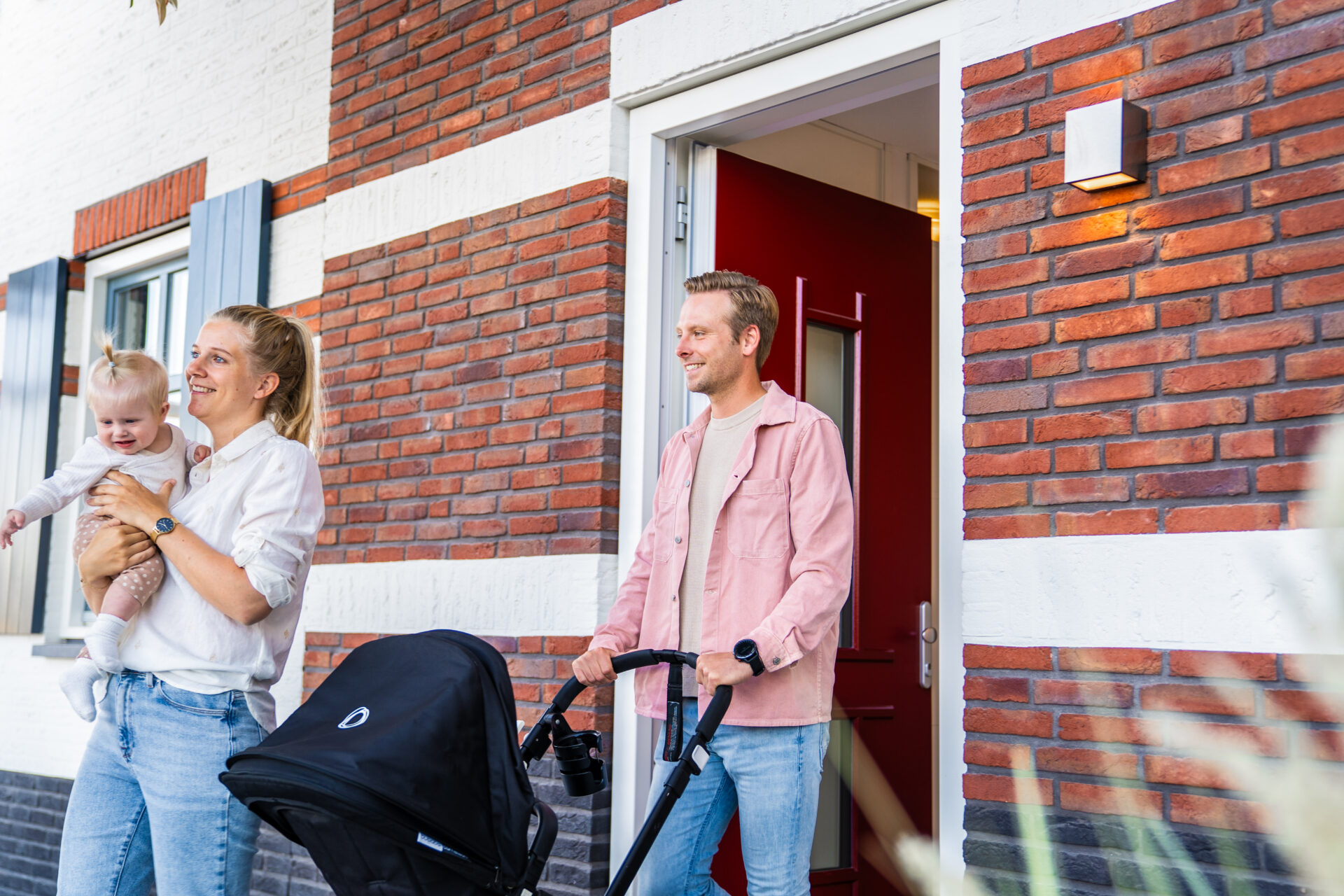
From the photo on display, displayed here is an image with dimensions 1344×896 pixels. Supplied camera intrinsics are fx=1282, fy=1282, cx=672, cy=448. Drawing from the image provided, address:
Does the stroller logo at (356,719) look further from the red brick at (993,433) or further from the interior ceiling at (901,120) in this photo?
the interior ceiling at (901,120)

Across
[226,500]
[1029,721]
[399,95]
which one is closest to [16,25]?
[399,95]

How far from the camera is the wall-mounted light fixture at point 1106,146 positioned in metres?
2.94

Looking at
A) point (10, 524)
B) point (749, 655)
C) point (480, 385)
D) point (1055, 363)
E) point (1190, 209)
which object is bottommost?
point (749, 655)

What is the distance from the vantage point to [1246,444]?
2.73m

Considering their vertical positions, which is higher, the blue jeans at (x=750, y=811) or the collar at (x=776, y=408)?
the collar at (x=776, y=408)

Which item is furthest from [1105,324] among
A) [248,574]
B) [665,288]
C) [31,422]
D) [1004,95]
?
[31,422]

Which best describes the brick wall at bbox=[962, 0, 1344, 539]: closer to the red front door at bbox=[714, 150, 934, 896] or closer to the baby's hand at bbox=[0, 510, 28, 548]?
the red front door at bbox=[714, 150, 934, 896]

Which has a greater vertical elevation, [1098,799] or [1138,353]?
[1138,353]

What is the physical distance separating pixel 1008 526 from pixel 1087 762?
577mm

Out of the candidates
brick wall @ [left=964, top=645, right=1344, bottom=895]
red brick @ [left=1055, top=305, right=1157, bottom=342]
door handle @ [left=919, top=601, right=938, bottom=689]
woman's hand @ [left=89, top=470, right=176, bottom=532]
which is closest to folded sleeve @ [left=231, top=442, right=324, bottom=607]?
woman's hand @ [left=89, top=470, right=176, bottom=532]

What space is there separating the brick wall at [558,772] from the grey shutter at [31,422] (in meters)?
3.61

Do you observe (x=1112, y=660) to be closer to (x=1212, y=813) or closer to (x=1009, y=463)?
(x=1212, y=813)

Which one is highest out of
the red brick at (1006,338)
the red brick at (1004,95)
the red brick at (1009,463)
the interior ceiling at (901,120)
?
the interior ceiling at (901,120)

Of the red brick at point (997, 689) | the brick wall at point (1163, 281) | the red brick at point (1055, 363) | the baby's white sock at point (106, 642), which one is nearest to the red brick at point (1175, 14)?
the brick wall at point (1163, 281)
